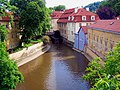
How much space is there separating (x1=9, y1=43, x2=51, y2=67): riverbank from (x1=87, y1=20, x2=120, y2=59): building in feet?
27.8

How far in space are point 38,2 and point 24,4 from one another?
273cm

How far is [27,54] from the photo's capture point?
35531 millimetres

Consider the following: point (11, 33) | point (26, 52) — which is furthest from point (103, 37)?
point (11, 33)

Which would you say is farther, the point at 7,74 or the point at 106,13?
the point at 106,13

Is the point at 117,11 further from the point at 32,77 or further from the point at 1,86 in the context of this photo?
the point at 1,86

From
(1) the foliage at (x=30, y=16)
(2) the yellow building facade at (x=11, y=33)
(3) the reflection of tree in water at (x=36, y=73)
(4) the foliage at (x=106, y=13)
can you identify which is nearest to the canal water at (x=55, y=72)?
(3) the reflection of tree in water at (x=36, y=73)

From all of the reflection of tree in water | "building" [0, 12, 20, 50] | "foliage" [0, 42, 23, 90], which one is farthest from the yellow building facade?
"foliage" [0, 42, 23, 90]

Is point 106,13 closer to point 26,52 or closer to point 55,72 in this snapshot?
point 26,52

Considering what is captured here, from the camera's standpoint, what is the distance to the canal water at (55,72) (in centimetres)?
2165

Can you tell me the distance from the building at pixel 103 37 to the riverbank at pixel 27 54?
8.46 metres

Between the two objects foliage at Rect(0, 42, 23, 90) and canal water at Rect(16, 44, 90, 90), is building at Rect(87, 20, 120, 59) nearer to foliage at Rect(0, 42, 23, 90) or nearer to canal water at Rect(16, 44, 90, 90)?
canal water at Rect(16, 44, 90, 90)

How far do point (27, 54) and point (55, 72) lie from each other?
32.9ft

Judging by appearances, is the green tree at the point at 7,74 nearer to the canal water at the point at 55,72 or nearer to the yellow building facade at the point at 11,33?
the canal water at the point at 55,72

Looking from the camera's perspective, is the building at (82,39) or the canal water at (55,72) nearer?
the canal water at (55,72)
